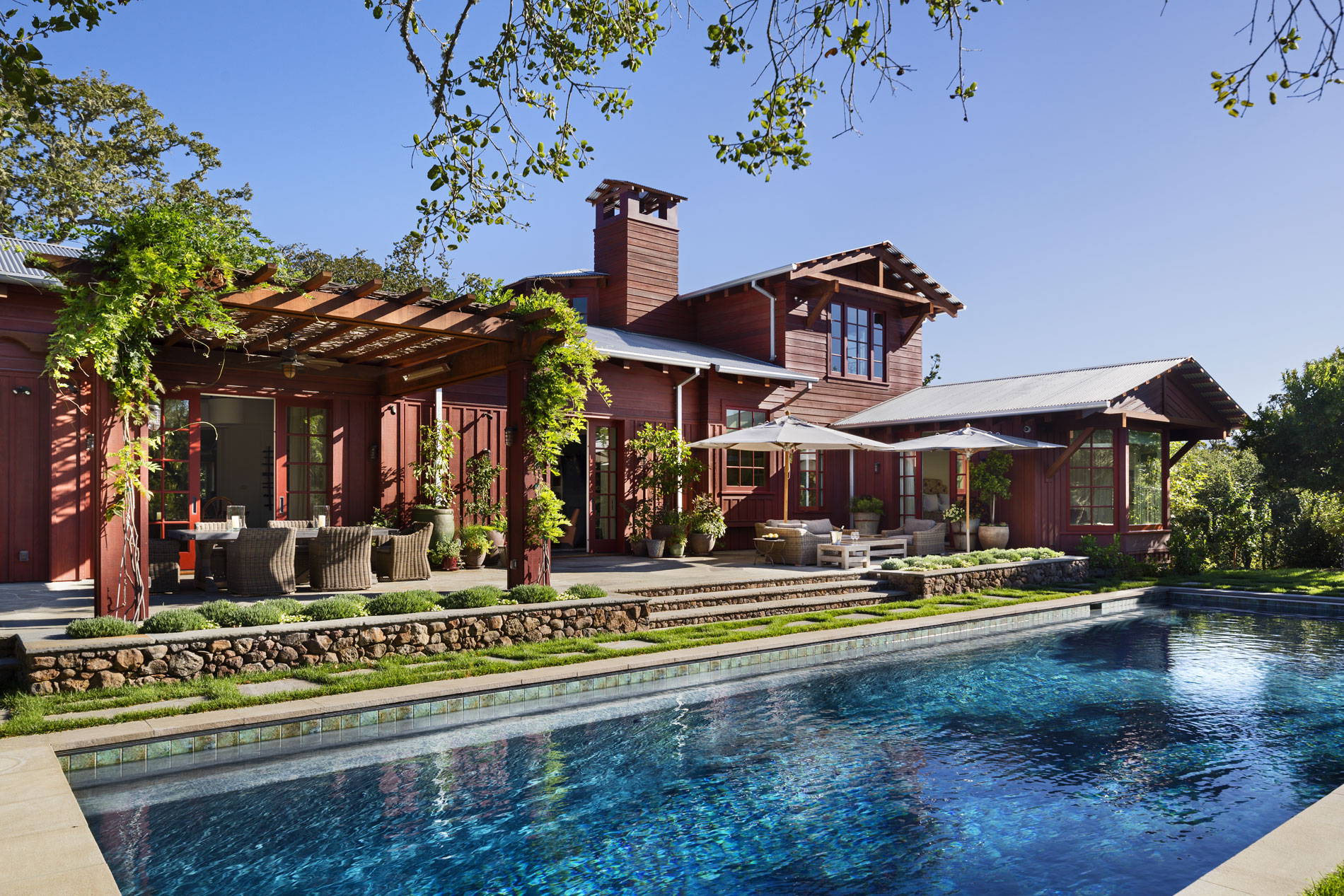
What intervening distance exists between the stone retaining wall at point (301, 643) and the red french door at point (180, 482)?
449 cm

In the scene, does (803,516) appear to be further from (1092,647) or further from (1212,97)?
(1212,97)

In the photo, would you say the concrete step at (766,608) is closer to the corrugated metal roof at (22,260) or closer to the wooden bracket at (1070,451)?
the wooden bracket at (1070,451)

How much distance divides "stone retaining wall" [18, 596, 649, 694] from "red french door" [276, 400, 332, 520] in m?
4.60

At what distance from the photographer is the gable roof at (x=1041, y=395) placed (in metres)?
14.6

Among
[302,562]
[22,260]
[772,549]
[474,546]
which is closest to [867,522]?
[772,549]

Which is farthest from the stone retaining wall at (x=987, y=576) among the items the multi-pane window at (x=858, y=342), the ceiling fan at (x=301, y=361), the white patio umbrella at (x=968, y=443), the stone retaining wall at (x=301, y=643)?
the ceiling fan at (x=301, y=361)

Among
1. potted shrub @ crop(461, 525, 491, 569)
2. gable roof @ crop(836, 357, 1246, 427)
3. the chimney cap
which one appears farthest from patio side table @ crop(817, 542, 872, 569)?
the chimney cap

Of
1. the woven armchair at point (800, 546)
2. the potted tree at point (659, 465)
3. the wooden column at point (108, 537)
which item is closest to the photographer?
the wooden column at point (108, 537)

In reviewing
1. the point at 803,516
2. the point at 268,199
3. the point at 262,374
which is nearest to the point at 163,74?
the point at 268,199

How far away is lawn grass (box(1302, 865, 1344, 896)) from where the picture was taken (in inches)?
114

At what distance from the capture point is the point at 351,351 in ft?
32.6

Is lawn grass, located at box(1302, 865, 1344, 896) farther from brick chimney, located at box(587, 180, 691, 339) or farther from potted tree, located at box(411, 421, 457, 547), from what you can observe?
brick chimney, located at box(587, 180, 691, 339)

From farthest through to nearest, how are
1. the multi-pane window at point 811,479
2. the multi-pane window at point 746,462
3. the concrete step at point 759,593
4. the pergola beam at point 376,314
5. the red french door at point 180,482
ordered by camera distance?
the multi-pane window at point 811,479 < the multi-pane window at point 746,462 < the red french door at point 180,482 < the concrete step at point 759,593 < the pergola beam at point 376,314

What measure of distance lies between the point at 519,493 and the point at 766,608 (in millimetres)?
3142
